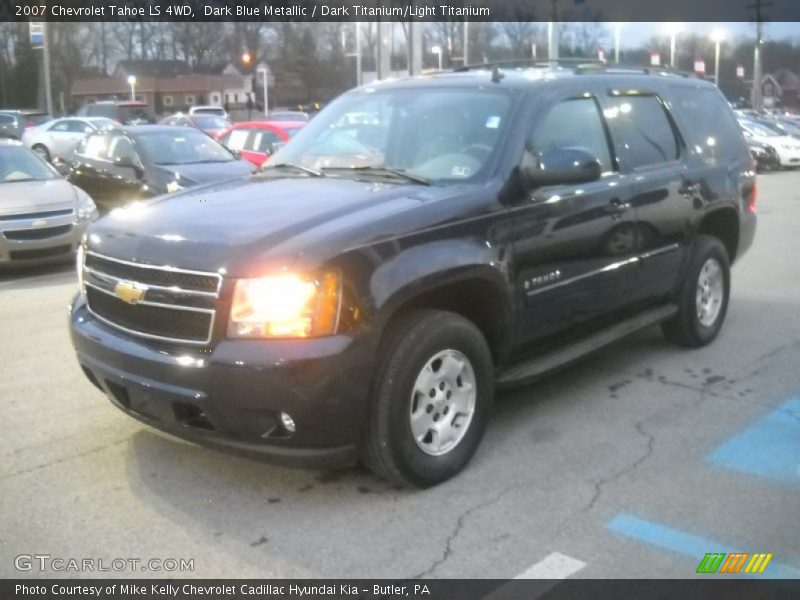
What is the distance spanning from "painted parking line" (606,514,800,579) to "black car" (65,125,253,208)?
929cm

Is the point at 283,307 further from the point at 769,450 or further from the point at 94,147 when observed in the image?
the point at 94,147

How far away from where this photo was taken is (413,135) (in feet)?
16.3

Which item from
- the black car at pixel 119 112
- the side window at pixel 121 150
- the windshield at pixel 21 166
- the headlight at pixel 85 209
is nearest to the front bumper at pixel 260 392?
the headlight at pixel 85 209

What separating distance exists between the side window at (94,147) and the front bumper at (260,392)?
413 inches

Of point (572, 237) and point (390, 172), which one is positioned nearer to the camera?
point (390, 172)

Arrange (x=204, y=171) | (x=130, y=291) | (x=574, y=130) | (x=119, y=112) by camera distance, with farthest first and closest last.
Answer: (x=119, y=112)
(x=204, y=171)
(x=574, y=130)
(x=130, y=291)

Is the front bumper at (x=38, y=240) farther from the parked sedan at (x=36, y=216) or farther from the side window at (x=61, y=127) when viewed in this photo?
the side window at (x=61, y=127)

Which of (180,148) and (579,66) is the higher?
(579,66)

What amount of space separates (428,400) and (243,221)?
1.17 m

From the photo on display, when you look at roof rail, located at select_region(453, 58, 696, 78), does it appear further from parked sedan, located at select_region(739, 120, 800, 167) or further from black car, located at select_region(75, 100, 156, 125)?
black car, located at select_region(75, 100, 156, 125)

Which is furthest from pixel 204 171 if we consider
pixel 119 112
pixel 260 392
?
pixel 119 112

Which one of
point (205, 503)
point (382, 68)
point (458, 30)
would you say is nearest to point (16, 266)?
point (205, 503)

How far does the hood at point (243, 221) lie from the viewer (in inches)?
146

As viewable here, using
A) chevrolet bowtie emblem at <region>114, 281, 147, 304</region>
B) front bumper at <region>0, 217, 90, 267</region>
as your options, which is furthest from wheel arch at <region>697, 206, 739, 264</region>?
front bumper at <region>0, 217, 90, 267</region>
